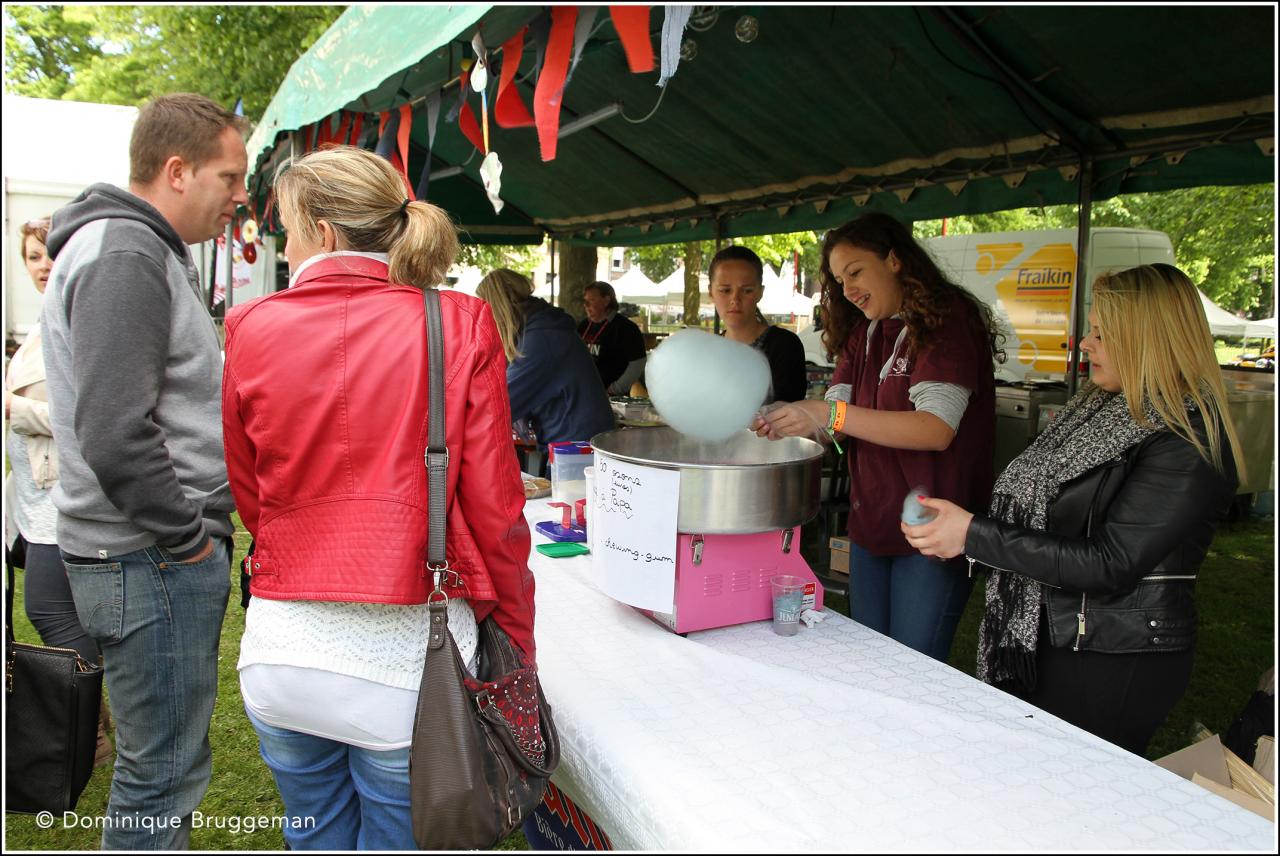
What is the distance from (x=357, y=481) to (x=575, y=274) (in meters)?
6.87

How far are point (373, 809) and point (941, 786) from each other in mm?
859

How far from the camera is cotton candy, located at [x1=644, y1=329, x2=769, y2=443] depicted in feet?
5.72

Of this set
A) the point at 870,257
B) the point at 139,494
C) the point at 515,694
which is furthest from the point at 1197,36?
the point at 139,494


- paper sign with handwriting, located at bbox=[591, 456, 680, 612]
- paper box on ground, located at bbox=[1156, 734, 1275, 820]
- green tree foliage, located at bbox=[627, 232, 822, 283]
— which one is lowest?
paper box on ground, located at bbox=[1156, 734, 1275, 820]

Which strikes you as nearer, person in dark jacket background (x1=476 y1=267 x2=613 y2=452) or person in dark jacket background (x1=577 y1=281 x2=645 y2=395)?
person in dark jacket background (x1=476 y1=267 x2=613 y2=452)

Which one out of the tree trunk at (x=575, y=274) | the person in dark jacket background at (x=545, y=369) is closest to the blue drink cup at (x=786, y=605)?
the person in dark jacket background at (x=545, y=369)

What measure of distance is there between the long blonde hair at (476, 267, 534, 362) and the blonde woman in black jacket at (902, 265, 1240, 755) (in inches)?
80.2

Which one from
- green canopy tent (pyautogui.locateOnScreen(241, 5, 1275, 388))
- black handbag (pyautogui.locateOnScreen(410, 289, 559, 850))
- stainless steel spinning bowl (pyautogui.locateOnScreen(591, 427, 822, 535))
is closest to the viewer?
black handbag (pyautogui.locateOnScreen(410, 289, 559, 850))

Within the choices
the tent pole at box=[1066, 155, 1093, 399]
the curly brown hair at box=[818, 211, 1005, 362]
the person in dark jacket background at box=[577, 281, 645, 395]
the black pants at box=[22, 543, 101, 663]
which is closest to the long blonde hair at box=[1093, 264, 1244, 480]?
the curly brown hair at box=[818, 211, 1005, 362]

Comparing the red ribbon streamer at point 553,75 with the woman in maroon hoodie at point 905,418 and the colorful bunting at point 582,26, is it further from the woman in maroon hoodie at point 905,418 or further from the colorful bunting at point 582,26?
the woman in maroon hoodie at point 905,418

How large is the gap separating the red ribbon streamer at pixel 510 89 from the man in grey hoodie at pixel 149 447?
0.55 metres

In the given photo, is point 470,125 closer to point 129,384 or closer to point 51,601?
point 129,384

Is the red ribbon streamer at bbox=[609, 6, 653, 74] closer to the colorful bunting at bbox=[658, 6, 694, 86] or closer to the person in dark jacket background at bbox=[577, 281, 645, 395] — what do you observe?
the colorful bunting at bbox=[658, 6, 694, 86]

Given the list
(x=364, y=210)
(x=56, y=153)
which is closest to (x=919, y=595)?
(x=364, y=210)
